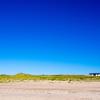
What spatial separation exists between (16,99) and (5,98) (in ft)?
3.86

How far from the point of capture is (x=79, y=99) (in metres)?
24.7

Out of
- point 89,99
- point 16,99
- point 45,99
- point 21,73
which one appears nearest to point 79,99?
point 89,99

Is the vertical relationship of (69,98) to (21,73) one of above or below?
below

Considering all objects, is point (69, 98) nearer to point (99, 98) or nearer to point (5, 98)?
point (99, 98)

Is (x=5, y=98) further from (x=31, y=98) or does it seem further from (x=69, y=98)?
(x=69, y=98)

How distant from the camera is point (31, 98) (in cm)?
2530

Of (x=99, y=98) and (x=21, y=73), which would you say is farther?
(x=21, y=73)

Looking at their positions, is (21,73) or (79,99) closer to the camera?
(79,99)

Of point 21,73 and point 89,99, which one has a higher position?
point 21,73

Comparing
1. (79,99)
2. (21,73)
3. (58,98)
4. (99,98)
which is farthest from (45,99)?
(21,73)

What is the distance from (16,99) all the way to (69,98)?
181 inches

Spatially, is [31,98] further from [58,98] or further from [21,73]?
[21,73]

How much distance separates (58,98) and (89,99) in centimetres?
268

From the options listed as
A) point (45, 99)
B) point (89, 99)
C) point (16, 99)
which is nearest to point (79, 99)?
point (89, 99)
